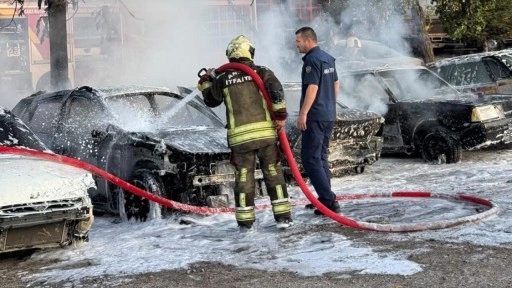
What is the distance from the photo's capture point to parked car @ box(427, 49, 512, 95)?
12.9 meters

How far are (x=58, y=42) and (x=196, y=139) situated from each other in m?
7.18

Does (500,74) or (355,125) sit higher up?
(500,74)

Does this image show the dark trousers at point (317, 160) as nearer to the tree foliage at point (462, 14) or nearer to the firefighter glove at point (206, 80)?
the firefighter glove at point (206, 80)

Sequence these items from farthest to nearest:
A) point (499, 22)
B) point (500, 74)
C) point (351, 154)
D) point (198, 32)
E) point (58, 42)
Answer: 1. point (499, 22)
2. point (198, 32)
3. point (58, 42)
4. point (500, 74)
5. point (351, 154)

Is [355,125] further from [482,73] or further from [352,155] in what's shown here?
[482,73]

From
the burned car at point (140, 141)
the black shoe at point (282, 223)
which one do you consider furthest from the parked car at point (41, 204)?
the black shoe at point (282, 223)

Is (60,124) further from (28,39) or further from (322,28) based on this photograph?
(28,39)

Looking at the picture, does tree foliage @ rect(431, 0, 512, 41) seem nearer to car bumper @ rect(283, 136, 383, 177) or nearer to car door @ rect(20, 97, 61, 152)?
car bumper @ rect(283, 136, 383, 177)

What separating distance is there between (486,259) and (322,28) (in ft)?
45.3

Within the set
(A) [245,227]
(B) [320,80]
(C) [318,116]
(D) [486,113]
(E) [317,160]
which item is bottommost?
(A) [245,227]

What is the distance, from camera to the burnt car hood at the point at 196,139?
742 cm

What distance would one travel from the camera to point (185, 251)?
6.00 metres

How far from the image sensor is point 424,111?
10688 millimetres

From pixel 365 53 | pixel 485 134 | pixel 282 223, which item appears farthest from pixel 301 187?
pixel 365 53
